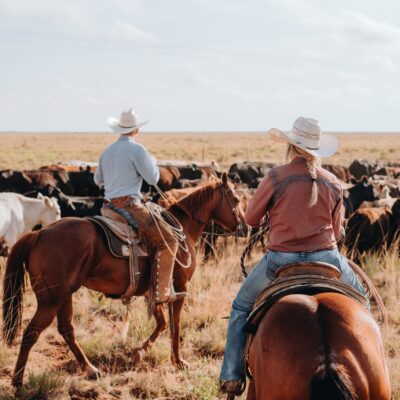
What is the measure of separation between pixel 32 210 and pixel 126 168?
21.7 ft

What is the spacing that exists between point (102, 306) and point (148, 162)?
2970 millimetres

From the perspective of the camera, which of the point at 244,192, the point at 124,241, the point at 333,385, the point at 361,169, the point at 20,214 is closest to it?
the point at 333,385

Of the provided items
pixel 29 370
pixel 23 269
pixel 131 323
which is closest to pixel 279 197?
pixel 23 269

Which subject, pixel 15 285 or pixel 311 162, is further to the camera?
pixel 15 285

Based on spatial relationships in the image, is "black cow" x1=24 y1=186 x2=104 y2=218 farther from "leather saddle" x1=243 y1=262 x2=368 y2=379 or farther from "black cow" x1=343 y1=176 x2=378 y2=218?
"leather saddle" x1=243 y1=262 x2=368 y2=379

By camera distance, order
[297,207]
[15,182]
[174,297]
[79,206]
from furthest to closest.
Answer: [15,182]
[79,206]
[174,297]
[297,207]

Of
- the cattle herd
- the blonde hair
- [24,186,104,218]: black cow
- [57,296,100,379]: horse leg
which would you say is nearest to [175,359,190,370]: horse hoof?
[57,296,100,379]: horse leg

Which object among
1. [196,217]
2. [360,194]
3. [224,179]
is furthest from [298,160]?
[360,194]

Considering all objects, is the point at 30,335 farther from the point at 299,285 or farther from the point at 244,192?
the point at 244,192

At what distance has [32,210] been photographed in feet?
39.6

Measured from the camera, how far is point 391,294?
882 centimetres

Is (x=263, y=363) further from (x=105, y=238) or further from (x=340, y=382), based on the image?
(x=105, y=238)

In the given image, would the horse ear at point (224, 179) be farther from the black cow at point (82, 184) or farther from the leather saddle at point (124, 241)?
the black cow at point (82, 184)

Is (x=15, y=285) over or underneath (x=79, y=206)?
over
